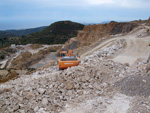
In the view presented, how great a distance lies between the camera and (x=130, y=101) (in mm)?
5750

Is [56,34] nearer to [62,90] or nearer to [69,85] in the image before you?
[69,85]

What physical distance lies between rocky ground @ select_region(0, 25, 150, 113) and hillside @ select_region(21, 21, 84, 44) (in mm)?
73308

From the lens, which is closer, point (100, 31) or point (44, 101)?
point (44, 101)

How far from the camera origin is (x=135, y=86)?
6.52 meters

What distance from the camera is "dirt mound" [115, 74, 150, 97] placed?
6.23 meters

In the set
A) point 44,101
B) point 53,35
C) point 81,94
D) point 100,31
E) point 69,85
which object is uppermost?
point 53,35

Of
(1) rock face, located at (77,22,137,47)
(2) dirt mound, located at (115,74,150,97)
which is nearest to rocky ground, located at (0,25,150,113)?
(2) dirt mound, located at (115,74,150,97)

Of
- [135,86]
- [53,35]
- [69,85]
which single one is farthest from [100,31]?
[53,35]

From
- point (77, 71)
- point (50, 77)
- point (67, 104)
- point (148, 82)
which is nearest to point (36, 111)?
point (67, 104)

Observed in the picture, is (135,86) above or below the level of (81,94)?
above

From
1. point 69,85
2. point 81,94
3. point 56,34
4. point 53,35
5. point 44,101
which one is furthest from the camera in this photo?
point 56,34

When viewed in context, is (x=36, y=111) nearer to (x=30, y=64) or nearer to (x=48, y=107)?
(x=48, y=107)

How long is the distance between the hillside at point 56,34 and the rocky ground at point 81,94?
73.3 meters

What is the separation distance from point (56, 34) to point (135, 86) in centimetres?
8848
